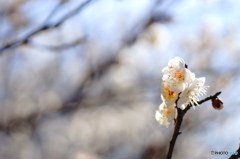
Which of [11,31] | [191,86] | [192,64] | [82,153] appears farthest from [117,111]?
[191,86]

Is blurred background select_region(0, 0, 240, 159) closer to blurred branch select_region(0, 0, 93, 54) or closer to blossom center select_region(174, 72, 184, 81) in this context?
blurred branch select_region(0, 0, 93, 54)

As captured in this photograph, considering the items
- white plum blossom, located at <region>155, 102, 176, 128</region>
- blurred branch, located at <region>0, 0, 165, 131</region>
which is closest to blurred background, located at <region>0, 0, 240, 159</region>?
blurred branch, located at <region>0, 0, 165, 131</region>

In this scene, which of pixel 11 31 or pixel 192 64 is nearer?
pixel 11 31

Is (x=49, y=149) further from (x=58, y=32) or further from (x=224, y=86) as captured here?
(x=224, y=86)

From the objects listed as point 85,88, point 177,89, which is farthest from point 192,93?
point 85,88

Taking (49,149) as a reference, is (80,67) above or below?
above

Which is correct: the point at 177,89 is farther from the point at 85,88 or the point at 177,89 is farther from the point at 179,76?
the point at 85,88

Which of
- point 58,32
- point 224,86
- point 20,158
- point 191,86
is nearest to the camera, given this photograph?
point 191,86

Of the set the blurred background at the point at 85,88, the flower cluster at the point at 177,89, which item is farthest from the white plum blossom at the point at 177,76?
the blurred background at the point at 85,88

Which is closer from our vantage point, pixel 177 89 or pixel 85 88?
pixel 177 89

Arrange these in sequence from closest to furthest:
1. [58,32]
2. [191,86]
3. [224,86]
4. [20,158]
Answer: [191,86]
[20,158]
[58,32]
[224,86]
